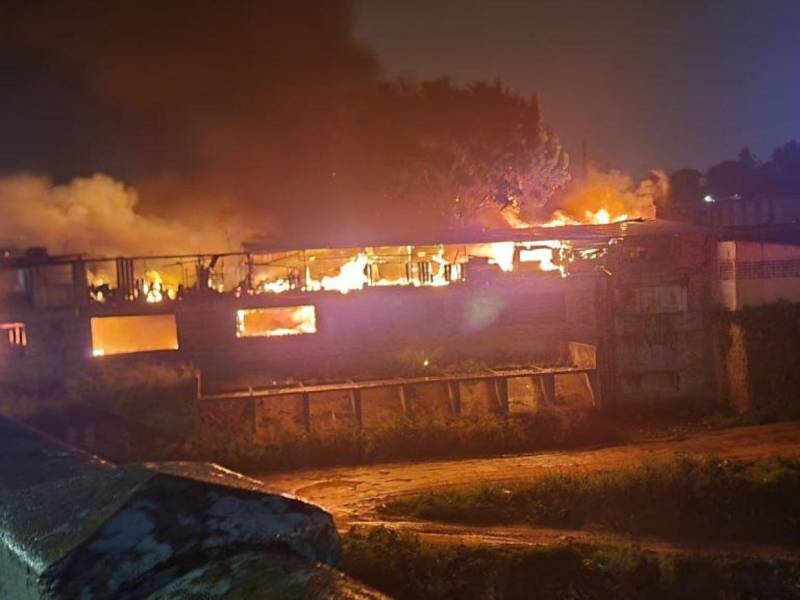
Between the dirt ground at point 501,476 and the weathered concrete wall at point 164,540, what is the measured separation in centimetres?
942

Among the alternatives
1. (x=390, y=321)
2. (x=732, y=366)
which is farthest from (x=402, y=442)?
(x=732, y=366)

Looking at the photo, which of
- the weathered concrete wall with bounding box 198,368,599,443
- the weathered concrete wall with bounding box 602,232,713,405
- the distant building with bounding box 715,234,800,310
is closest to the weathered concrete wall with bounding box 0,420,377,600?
the weathered concrete wall with bounding box 198,368,599,443

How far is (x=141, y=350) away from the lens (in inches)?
794

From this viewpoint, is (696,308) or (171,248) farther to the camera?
(171,248)

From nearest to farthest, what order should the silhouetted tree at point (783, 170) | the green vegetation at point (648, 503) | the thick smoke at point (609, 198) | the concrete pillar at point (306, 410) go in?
the green vegetation at point (648, 503)
the concrete pillar at point (306, 410)
the thick smoke at point (609, 198)
the silhouetted tree at point (783, 170)

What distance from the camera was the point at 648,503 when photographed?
41.9 ft

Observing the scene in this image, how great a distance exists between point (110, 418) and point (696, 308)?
1609 cm

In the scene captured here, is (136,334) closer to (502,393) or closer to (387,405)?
(387,405)

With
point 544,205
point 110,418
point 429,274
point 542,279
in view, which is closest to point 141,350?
point 110,418

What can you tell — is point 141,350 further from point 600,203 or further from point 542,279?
point 600,203

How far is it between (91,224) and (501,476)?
67.8ft

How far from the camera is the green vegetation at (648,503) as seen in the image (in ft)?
40.8

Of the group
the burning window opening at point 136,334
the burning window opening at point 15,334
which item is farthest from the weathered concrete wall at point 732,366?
the burning window opening at point 15,334

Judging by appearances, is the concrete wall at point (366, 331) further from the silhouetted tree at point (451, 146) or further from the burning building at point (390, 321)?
the silhouetted tree at point (451, 146)
